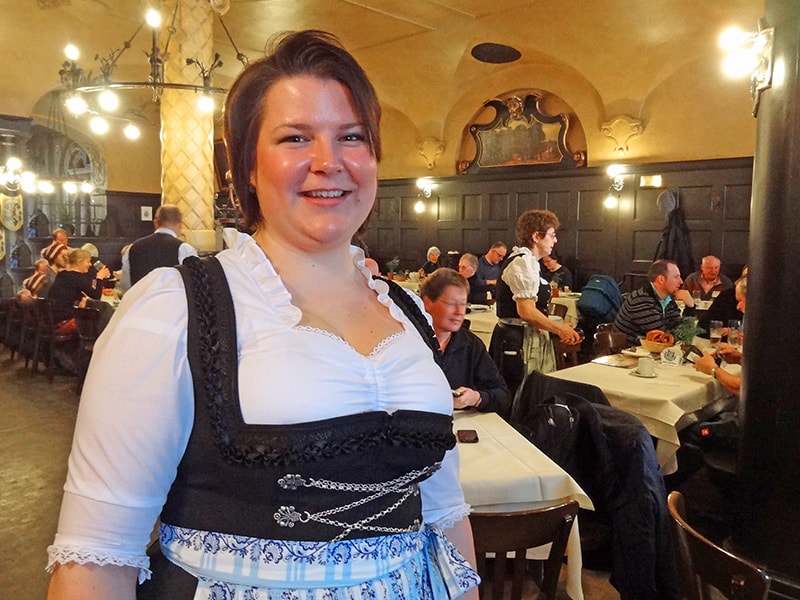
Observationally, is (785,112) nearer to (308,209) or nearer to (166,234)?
(308,209)

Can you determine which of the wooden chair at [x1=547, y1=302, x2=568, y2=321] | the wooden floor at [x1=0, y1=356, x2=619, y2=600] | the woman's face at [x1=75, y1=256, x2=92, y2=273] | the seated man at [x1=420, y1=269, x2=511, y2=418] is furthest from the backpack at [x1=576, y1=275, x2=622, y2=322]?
the woman's face at [x1=75, y1=256, x2=92, y2=273]

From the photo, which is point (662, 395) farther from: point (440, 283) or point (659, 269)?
point (659, 269)

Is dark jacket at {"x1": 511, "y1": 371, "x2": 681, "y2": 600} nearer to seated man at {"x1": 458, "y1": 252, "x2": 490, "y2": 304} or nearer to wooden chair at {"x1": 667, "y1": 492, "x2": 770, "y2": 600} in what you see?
wooden chair at {"x1": 667, "y1": 492, "x2": 770, "y2": 600}

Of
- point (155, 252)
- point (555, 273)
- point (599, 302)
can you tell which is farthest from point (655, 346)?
point (555, 273)

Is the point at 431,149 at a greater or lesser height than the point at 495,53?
lesser

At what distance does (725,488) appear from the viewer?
11.1 ft

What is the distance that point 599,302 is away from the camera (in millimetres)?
6461

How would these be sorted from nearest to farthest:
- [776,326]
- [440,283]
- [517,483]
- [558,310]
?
[776,326]
[517,483]
[440,283]
[558,310]

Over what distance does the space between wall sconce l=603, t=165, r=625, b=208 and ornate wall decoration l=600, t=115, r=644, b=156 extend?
0.87 feet

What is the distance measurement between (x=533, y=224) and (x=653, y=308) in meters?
1.24

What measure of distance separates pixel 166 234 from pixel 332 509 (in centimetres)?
463

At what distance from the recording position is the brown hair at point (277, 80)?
994mm

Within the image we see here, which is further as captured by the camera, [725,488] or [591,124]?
[591,124]

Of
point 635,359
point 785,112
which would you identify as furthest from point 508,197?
point 785,112
